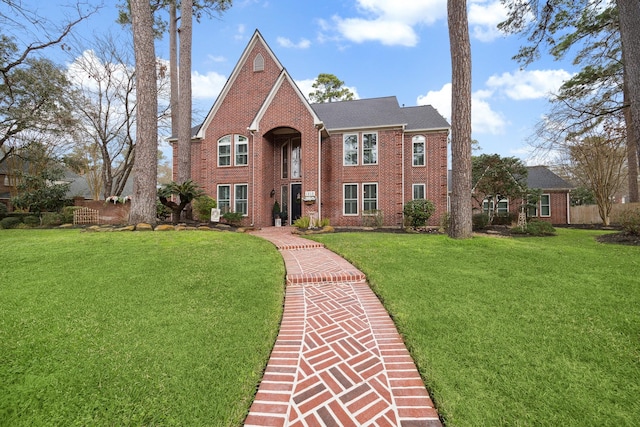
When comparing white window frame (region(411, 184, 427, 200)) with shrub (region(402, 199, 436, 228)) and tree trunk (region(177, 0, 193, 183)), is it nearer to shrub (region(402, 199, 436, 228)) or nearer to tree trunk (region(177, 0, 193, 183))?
shrub (region(402, 199, 436, 228))

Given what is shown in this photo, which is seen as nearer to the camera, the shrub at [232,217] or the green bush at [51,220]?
the shrub at [232,217]

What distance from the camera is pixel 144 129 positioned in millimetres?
9336

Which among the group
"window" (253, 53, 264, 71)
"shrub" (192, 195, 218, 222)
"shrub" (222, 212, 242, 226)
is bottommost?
"shrub" (222, 212, 242, 226)

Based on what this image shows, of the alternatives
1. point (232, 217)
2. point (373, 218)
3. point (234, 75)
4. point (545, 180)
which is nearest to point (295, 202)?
point (232, 217)

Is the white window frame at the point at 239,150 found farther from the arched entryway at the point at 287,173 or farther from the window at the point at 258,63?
the window at the point at 258,63

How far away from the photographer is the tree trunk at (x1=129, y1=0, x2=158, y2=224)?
9.22 metres

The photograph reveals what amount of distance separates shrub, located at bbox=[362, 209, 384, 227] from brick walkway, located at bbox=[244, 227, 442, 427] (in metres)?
9.03

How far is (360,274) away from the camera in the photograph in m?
4.70

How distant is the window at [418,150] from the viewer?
14.1 meters

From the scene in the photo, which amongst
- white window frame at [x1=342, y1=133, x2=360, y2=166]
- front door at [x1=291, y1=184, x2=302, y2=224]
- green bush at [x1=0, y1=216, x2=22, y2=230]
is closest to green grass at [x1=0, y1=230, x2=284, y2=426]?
front door at [x1=291, y1=184, x2=302, y2=224]

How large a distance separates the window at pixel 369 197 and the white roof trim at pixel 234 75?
7925 mm

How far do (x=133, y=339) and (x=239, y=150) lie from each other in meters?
12.1

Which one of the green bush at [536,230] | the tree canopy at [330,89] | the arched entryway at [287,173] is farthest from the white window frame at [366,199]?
the tree canopy at [330,89]

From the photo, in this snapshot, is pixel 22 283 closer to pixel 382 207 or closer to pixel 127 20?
pixel 382 207
